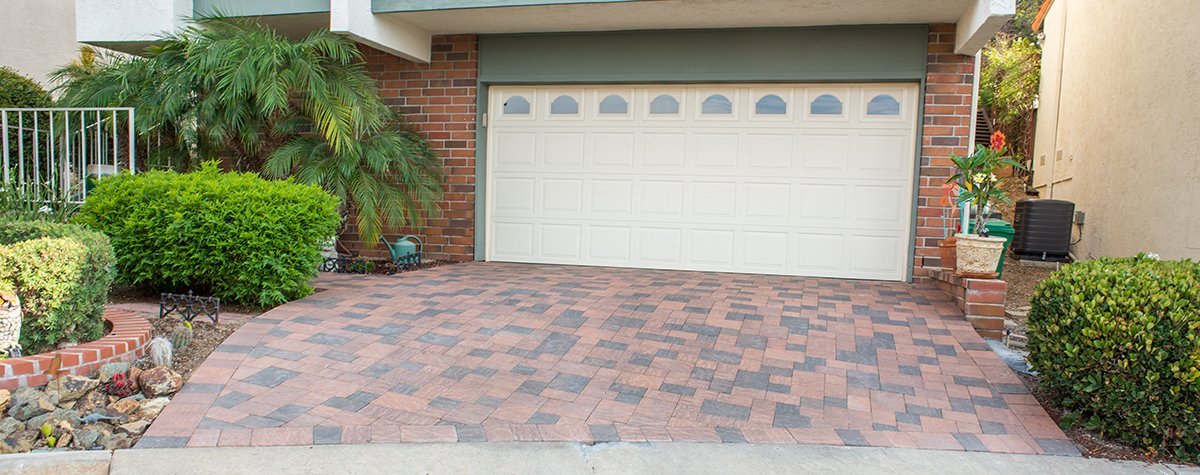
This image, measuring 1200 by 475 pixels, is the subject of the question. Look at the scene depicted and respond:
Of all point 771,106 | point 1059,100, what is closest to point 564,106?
point 771,106

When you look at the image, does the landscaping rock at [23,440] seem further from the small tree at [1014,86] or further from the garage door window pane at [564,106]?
the small tree at [1014,86]

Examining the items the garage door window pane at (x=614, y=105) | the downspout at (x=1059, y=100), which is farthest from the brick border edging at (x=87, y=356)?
the downspout at (x=1059, y=100)

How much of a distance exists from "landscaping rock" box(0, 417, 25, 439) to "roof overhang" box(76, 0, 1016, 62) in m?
4.81

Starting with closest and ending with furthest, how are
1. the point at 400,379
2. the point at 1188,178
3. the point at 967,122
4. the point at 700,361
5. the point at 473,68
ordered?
the point at 400,379
the point at 700,361
the point at 1188,178
the point at 967,122
the point at 473,68

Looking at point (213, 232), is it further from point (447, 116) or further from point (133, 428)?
point (447, 116)

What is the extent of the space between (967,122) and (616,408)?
17.9 feet

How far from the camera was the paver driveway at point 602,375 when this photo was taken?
136 inches

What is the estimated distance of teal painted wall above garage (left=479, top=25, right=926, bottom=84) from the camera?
293 inches

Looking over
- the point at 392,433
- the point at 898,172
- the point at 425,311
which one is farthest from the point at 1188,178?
the point at 392,433

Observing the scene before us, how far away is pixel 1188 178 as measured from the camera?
6715 mm

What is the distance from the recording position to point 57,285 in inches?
151

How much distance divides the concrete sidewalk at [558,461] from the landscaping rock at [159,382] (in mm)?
606

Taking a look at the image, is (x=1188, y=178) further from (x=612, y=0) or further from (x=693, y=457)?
(x=693, y=457)

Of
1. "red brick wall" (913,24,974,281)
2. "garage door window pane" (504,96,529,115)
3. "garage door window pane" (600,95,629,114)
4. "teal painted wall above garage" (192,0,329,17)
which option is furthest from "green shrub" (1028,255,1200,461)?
"teal painted wall above garage" (192,0,329,17)
